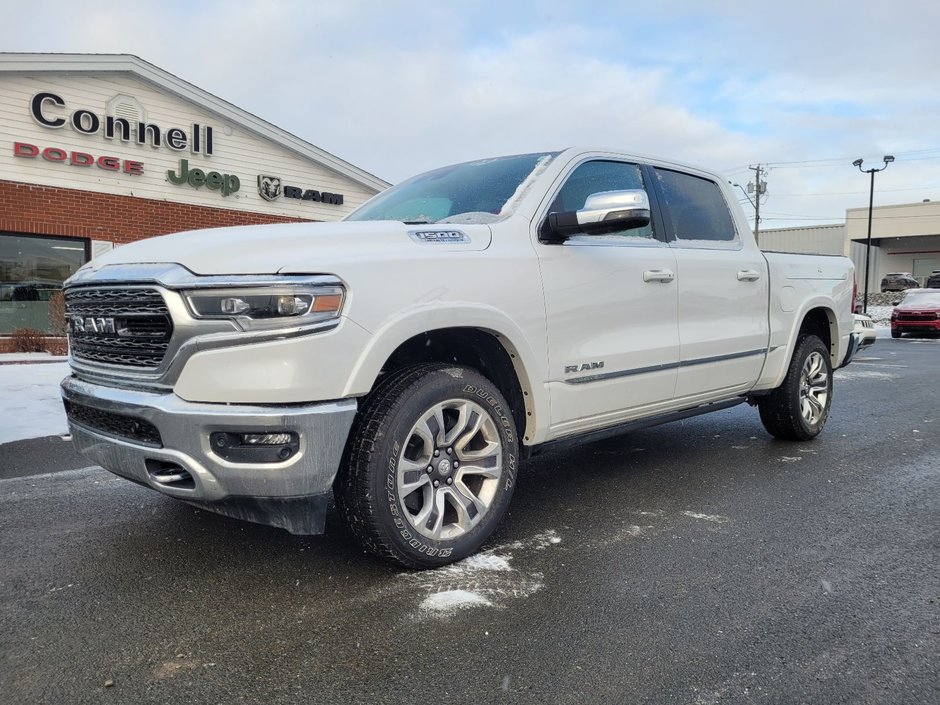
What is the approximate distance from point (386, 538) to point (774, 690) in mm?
1428

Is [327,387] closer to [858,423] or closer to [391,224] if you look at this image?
[391,224]

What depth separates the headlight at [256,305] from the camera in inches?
102

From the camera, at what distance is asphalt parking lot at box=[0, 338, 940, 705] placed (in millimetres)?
2230

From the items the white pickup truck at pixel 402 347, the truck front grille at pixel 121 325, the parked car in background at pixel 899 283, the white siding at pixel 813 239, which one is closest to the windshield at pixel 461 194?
the white pickup truck at pixel 402 347

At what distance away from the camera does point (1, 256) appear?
12586mm

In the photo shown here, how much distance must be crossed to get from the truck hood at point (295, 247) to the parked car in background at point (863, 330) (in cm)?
440

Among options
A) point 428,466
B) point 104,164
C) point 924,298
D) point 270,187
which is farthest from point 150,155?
point 924,298

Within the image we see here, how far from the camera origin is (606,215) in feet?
10.9

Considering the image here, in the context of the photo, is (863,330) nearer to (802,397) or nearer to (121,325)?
(802,397)

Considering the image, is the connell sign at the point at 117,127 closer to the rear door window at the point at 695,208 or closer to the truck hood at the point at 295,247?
the truck hood at the point at 295,247

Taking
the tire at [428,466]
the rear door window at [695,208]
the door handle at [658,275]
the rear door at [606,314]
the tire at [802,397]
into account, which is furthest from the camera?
the tire at [802,397]

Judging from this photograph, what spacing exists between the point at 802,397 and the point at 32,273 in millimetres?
12780

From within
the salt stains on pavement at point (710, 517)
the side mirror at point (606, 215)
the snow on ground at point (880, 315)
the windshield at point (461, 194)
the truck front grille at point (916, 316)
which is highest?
the windshield at point (461, 194)

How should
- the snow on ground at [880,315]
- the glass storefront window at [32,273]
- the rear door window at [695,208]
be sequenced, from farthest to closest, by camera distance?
1. the snow on ground at [880,315]
2. the glass storefront window at [32,273]
3. the rear door window at [695,208]
